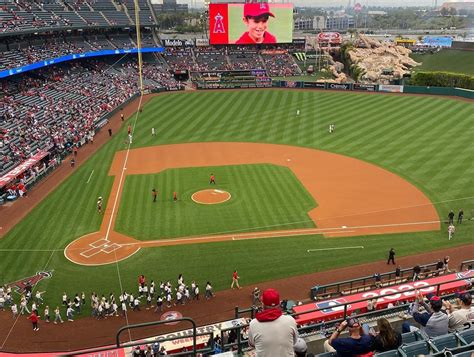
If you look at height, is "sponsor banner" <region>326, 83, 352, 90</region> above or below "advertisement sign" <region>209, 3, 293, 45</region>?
below

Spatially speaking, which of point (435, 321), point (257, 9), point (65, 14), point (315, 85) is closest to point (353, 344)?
point (435, 321)

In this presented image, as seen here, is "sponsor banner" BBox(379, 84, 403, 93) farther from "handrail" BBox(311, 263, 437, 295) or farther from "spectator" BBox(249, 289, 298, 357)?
"spectator" BBox(249, 289, 298, 357)

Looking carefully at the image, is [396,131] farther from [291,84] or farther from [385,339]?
[385,339]

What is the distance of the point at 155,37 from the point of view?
8669 centimetres

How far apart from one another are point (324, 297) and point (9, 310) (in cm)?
1447

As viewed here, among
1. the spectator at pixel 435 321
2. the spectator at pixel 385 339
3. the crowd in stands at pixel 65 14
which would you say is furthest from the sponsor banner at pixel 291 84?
the spectator at pixel 385 339

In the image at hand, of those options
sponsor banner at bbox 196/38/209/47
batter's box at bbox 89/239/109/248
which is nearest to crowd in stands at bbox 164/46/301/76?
sponsor banner at bbox 196/38/209/47

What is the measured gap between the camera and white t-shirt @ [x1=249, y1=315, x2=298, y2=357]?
217 inches

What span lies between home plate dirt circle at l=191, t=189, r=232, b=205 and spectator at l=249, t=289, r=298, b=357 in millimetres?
25726

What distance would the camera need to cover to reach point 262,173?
36.8m

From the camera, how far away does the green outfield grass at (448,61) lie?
8438 cm

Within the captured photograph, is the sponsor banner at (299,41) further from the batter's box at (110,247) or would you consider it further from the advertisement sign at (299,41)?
the batter's box at (110,247)

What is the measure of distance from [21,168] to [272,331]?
34219 mm

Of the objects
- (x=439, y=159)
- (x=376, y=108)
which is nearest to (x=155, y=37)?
(x=376, y=108)
